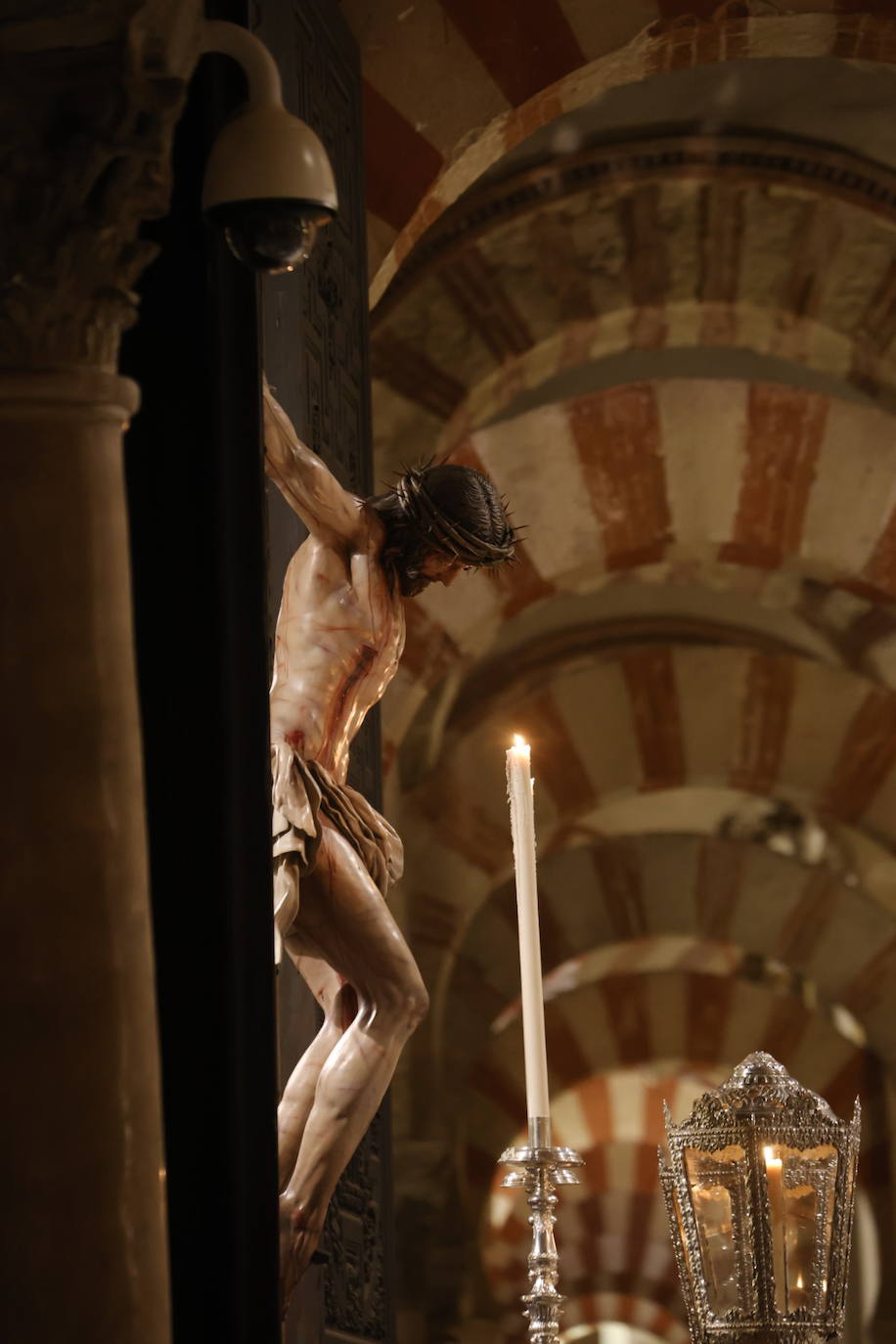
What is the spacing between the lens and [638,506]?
7402 millimetres

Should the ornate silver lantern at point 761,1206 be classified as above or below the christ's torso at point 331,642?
below

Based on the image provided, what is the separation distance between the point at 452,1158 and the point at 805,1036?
3.05 metres

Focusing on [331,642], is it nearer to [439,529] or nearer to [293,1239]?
[439,529]

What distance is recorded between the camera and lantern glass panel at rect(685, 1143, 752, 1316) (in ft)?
12.1

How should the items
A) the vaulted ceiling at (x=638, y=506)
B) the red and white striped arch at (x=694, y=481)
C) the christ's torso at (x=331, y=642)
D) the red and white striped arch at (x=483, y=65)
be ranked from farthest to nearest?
the red and white striped arch at (x=694, y=481) → the vaulted ceiling at (x=638, y=506) → the red and white striped arch at (x=483, y=65) → the christ's torso at (x=331, y=642)

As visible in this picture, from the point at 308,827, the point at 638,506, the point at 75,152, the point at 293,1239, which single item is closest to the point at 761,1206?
the point at 293,1239

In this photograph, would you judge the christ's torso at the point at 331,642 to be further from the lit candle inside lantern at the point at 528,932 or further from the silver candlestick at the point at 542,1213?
the silver candlestick at the point at 542,1213

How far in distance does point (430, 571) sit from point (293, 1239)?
105cm

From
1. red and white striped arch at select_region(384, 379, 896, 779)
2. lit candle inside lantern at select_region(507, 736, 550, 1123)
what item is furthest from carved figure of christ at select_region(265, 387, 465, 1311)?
red and white striped arch at select_region(384, 379, 896, 779)

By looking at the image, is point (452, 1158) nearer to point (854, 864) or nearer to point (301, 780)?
point (854, 864)

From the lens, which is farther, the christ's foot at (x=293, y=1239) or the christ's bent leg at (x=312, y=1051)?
the christ's bent leg at (x=312, y=1051)

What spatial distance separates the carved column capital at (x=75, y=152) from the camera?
93.9 inches

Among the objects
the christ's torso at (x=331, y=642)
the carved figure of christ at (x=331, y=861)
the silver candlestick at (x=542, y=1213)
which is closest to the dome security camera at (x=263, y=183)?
the carved figure of christ at (x=331, y=861)

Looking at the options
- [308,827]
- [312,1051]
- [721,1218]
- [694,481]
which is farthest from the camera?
[694,481]
